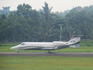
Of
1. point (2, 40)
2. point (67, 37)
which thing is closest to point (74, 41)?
point (67, 37)

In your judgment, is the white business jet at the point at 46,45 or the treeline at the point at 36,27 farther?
the treeline at the point at 36,27

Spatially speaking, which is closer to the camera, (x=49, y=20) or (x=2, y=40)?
(x=2, y=40)

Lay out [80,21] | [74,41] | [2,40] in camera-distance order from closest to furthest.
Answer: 1. [74,41]
2. [2,40]
3. [80,21]

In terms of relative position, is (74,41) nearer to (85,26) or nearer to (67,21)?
(85,26)

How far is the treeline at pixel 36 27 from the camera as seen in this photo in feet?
229

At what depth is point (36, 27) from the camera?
74.9 m

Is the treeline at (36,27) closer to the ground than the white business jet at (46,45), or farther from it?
farther from it

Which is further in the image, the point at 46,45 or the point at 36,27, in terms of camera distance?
the point at 36,27

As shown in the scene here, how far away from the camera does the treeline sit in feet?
229

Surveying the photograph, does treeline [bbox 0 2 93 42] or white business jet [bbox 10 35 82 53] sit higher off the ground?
treeline [bbox 0 2 93 42]

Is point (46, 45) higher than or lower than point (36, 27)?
lower

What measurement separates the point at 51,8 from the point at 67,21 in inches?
454

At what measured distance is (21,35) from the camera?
7400cm

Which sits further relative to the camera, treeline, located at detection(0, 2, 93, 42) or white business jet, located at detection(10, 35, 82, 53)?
treeline, located at detection(0, 2, 93, 42)
